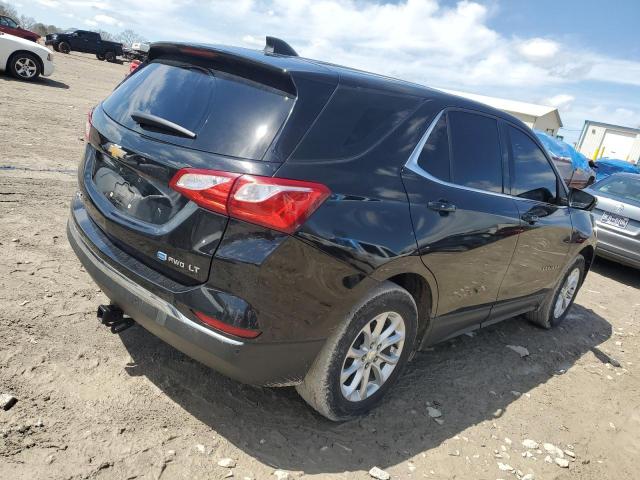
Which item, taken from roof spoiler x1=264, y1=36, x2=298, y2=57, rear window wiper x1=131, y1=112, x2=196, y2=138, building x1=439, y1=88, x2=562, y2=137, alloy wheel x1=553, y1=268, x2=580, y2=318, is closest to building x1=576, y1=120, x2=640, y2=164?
building x1=439, y1=88, x2=562, y2=137

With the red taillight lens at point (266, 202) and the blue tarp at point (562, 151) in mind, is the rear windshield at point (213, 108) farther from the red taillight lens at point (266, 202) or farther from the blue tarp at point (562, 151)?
the blue tarp at point (562, 151)

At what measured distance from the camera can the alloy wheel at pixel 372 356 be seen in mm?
2914

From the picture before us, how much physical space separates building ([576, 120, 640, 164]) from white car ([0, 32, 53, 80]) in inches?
1604

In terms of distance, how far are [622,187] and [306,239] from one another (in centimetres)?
805

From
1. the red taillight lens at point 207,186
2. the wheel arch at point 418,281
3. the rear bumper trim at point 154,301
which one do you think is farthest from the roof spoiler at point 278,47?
the rear bumper trim at point 154,301

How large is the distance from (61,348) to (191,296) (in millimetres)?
1271

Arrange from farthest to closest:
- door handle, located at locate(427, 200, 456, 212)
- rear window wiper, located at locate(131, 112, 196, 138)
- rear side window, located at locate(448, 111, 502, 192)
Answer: rear side window, located at locate(448, 111, 502, 192)
door handle, located at locate(427, 200, 456, 212)
rear window wiper, located at locate(131, 112, 196, 138)

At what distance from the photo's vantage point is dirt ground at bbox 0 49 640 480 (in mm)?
2572

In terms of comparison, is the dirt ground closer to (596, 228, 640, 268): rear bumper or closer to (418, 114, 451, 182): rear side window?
(418, 114, 451, 182): rear side window

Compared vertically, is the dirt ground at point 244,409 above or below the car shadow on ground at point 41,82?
above

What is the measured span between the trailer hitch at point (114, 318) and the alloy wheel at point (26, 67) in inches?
595

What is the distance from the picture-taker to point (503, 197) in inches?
148

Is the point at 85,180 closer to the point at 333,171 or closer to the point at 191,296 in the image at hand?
the point at 191,296

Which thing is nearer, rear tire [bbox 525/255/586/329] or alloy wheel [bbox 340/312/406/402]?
alloy wheel [bbox 340/312/406/402]
